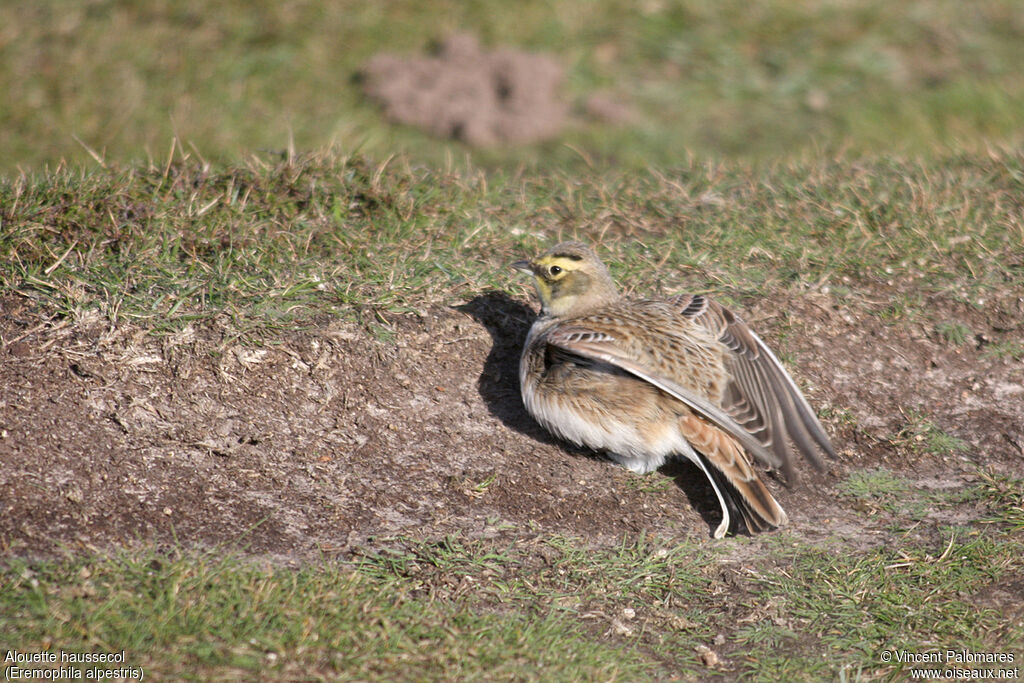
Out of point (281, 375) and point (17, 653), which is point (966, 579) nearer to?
point (281, 375)

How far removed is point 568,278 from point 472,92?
6.52 meters

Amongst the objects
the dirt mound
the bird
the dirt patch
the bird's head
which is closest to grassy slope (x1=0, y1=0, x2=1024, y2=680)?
the dirt patch

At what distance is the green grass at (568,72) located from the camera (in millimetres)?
10617

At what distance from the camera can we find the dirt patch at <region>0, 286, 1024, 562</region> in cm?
456

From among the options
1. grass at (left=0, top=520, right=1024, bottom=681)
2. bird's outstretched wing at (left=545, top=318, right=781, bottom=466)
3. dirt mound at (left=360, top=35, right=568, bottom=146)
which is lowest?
dirt mound at (left=360, top=35, right=568, bottom=146)

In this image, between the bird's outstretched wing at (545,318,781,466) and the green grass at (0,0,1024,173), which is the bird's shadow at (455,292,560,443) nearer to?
the bird's outstretched wing at (545,318,781,466)

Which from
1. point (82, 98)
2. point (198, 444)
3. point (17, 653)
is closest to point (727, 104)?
point (82, 98)

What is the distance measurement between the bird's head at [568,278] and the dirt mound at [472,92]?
232 inches

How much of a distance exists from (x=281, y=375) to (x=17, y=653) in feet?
6.91

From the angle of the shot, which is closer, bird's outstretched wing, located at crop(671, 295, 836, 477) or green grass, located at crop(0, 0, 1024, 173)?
bird's outstretched wing, located at crop(671, 295, 836, 477)

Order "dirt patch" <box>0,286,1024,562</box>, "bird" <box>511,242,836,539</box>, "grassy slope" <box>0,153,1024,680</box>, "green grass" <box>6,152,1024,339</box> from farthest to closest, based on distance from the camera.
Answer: "green grass" <box>6,152,1024,339</box>
"bird" <box>511,242,836,539</box>
"dirt patch" <box>0,286,1024,562</box>
"grassy slope" <box>0,153,1024,680</box>

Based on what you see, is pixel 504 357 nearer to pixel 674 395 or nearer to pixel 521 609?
pixel 674 395

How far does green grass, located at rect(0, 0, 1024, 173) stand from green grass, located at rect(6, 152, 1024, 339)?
2550mm

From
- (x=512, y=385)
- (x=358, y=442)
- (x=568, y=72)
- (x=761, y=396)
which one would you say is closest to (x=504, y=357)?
(x=512, y=385)
